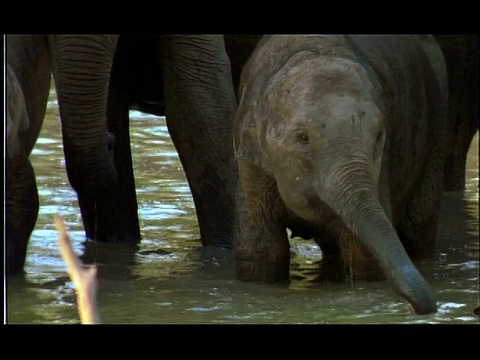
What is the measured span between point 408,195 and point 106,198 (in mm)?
1339

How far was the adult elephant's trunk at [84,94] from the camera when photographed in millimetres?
6699

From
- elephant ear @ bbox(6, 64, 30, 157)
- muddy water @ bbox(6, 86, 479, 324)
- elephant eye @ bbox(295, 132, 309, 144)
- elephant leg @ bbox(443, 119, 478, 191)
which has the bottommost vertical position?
muddy water @ bbox(6, 86, 479, 324)

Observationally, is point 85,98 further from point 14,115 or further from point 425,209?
point 425,209

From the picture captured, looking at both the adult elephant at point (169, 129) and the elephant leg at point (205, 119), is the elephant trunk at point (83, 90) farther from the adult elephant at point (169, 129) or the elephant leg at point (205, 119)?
the elephant leg at point (205, 119)

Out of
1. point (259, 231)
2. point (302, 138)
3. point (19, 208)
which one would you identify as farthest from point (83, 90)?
point (302, 138)

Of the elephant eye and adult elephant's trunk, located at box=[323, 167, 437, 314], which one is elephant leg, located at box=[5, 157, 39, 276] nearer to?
the elephant eye

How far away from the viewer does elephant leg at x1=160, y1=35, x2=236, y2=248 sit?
733 centimetres

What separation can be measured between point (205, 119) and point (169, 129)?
204 millimetres

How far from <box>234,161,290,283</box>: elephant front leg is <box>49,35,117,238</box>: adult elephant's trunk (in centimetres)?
86

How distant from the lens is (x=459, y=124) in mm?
9133

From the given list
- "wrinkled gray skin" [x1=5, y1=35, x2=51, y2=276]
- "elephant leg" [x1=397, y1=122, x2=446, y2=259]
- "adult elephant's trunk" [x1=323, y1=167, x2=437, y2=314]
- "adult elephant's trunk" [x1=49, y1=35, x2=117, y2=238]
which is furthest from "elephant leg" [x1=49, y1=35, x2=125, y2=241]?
"adult elephant's trunk" [x1=323, y1=167, x2=437, y2=314]
